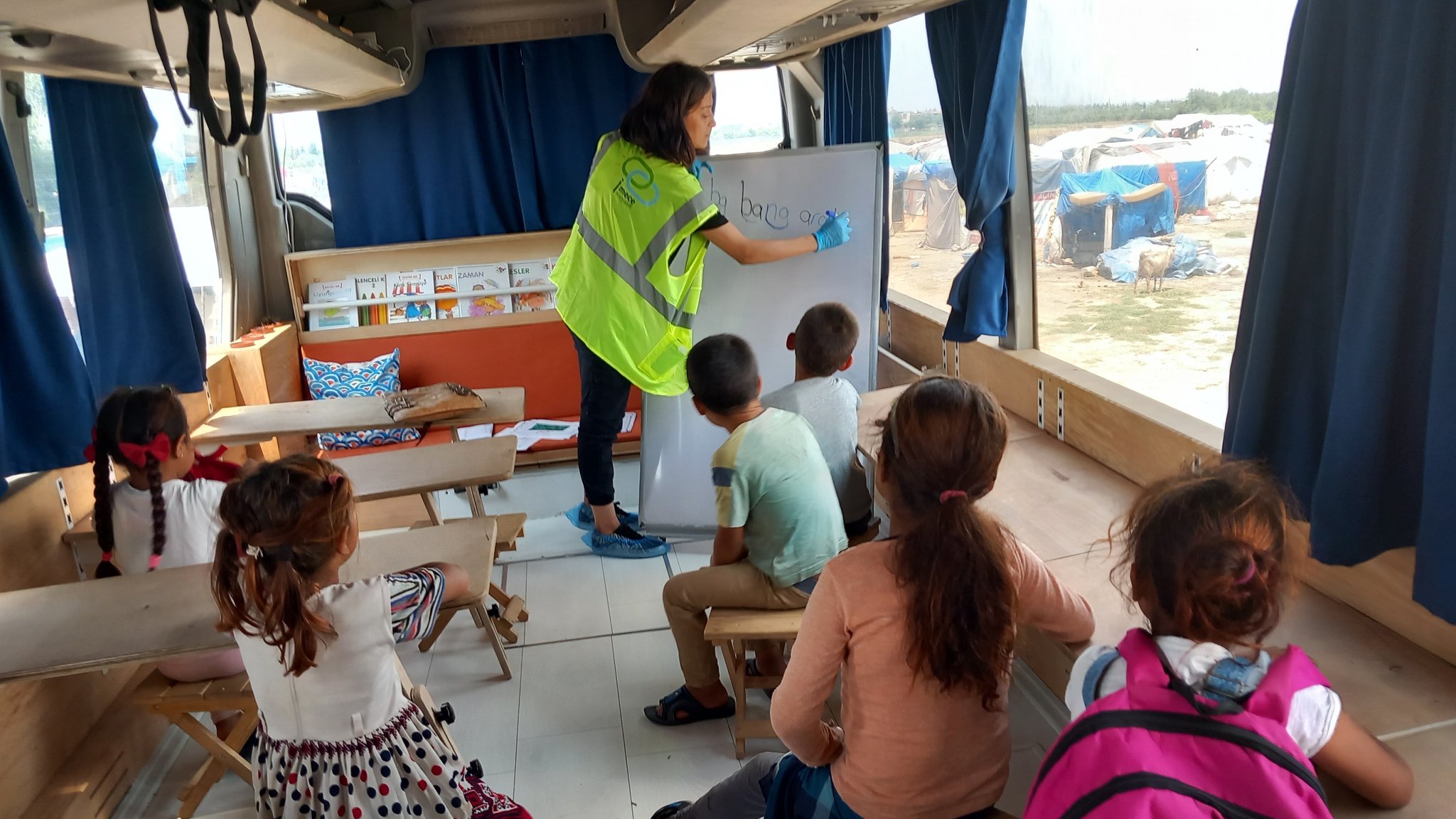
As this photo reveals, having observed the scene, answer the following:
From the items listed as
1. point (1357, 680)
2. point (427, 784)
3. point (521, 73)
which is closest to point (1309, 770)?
point (1357, 680)

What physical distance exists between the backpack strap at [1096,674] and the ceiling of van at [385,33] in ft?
5.94

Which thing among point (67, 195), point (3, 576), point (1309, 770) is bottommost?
point (3, 576)

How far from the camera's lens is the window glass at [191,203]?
393 cm

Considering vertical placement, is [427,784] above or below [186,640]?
below

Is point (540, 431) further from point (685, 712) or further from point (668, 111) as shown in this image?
point (685, 712)

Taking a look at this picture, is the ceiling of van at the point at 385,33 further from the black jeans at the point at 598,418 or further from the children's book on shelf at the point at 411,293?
the black jeans at the point at 598,418

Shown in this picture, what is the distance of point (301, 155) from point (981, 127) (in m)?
3.74

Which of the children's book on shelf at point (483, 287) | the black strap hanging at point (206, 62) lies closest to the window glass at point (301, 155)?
the children's book on shelf at point (483, 287)

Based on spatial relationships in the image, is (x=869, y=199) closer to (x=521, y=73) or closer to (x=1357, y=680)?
(x=1357, y=680)

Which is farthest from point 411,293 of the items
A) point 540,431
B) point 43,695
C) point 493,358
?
point 43,695

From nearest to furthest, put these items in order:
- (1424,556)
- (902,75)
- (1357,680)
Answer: (1424,556) → (1357,680) → (902,75)

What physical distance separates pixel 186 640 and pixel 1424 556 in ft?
6.90

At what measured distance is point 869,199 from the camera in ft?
10.3

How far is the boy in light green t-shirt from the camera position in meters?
2.21
